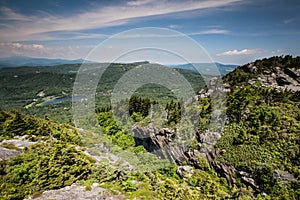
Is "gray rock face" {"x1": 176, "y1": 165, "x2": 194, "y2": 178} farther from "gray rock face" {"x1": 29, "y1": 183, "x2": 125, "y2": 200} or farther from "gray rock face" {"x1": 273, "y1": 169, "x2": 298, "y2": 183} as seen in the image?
"gray rock face" {"x1": 29, "y1": 183, "x2": 125, "y2": 200}

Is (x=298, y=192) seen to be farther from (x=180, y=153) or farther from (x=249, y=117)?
(x=180, y=153)

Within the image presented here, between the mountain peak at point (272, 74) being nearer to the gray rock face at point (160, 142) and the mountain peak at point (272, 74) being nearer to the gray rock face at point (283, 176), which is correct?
the gray rock face at point (160, 142)

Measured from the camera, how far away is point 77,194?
14.1 meters

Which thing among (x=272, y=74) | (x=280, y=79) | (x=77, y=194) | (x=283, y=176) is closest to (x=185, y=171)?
(x=283, y=176)

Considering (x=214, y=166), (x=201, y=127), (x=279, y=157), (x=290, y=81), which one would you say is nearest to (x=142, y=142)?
(x=201, y=127)

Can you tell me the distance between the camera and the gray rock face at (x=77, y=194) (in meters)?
13.6

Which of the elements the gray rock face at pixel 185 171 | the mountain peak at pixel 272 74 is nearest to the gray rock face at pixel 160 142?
the gray rock face at pixel 185 171

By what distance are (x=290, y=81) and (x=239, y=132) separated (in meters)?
14.9

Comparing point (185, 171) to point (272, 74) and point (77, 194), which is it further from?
point (272, 74)

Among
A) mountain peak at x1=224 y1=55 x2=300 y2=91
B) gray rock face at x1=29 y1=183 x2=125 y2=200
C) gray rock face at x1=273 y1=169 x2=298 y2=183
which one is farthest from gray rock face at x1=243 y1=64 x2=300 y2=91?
gray rock face at x1=29 y1=183 x2=125 y2=200

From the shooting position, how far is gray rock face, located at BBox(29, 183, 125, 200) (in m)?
13.6

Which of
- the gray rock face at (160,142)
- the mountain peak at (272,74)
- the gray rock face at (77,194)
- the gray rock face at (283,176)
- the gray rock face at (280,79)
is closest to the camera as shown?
the gray rock face at (77,194)

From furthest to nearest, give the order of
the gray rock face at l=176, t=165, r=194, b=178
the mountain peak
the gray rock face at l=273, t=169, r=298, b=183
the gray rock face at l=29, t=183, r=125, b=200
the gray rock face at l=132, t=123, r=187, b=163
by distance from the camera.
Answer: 1. the mountain peak
2. the gray rock face at l=132, t=123, r=187, b=163
3. the gray rock face at l=176, t=165, r=194, b=178
4. the gray rock face at l=273, t=169, r=298, b=183
5. the gray rock face at l=29, t=183, r=125, b=200

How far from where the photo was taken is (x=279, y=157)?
1858cm
